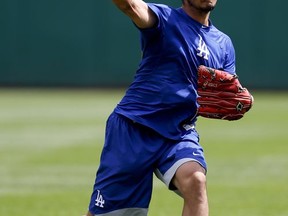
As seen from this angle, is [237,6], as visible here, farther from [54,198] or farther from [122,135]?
[122,135]

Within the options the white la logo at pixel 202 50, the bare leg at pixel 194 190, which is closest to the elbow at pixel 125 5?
the white la logo at pixel 202 50

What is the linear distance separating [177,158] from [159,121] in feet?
1.07

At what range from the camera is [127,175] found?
23.4ft

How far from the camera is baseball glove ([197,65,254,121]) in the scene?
7.32 metres

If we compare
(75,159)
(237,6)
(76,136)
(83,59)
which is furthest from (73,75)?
(75,159)

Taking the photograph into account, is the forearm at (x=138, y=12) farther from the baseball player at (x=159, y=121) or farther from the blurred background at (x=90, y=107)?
the blurred background at (x=90, y=107)

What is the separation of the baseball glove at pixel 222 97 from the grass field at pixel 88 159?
267cm

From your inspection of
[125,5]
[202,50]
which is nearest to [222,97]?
[202,50]

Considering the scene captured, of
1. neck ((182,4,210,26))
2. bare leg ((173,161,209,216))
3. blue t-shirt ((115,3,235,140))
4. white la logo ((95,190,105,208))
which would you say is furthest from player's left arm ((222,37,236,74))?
white la logo ((95,190,105,208))

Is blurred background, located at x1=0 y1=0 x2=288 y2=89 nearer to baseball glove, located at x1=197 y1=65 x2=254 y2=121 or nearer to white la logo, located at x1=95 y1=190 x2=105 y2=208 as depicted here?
baseball glove, located at x1=197 y1=65 x2=254 y2=121

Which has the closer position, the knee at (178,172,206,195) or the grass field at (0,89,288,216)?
the knee at (178,172,206,195)

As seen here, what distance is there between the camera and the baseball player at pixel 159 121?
23.2 ft

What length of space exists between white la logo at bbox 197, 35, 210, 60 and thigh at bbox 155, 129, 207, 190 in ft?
1.99

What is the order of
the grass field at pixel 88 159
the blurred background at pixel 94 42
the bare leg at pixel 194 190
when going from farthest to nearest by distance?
the blurred background at pixel 94 42
the grass field at pixel 88 159
the bare leg at pixel 194 190
